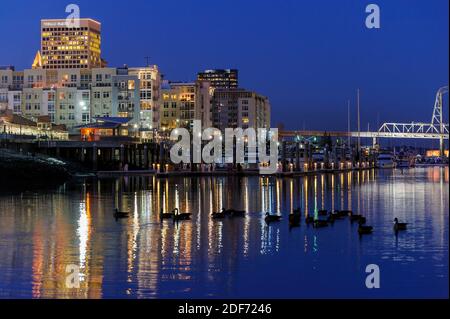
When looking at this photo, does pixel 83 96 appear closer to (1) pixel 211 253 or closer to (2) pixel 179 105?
(2) pixel 179 105

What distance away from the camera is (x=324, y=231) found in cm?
3725

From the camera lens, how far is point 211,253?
2984 cm

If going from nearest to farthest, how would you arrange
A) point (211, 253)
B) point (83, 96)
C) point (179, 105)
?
point (211, 253)
point (83, 96)
point (179, 105)

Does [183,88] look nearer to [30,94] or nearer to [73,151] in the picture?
[30,94]

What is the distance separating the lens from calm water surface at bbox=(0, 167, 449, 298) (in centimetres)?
2342

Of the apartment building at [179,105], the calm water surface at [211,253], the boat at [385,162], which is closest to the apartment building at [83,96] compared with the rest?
the apartment building at [179,105]

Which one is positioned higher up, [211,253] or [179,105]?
[179,105]

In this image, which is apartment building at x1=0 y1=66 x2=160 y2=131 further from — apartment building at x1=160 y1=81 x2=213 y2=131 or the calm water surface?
the calm water surface

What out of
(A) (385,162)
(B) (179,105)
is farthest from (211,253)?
(A) (385,162)

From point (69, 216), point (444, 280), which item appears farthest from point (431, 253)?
point (69, 216)

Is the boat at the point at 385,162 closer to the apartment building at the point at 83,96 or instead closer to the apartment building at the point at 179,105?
the apartment building at the point at 179,105

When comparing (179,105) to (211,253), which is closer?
(211,253)

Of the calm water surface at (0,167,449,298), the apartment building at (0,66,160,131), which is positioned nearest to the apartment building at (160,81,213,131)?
the apartment building at (0,66,160,131)
